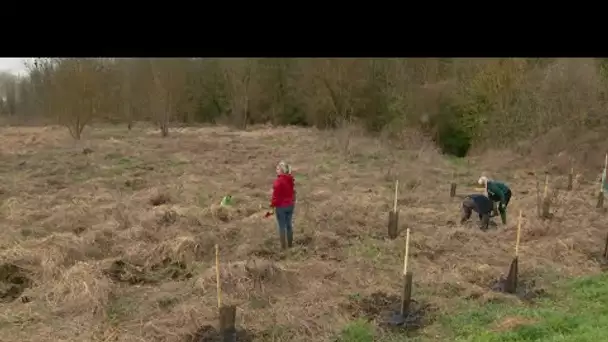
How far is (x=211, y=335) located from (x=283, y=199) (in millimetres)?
2672

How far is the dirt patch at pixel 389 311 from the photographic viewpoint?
552cm

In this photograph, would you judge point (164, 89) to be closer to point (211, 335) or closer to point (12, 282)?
point (12, 282)

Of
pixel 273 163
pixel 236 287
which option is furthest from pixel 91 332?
pixel 273 163

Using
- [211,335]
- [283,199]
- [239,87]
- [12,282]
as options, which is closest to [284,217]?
[283,199]

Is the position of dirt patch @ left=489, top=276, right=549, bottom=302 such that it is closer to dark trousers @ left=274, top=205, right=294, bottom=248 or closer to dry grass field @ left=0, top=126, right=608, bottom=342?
dry grass field @ left=0, top=126, right=608, bottom=342

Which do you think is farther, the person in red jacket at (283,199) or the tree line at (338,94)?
the tree line at (338,94)

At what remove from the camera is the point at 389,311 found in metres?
5.79

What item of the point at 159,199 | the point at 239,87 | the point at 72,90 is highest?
the point at 239,87

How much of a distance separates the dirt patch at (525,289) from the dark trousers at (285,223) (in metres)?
2.81

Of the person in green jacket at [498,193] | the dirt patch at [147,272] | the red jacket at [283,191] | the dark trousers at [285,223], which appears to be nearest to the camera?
the dirt patch at [147,272]

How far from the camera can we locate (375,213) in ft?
31.0

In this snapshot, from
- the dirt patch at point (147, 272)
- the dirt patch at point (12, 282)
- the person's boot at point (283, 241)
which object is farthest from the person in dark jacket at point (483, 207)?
the dirt patch at point (12, 282)

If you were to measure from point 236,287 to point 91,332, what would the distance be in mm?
1589

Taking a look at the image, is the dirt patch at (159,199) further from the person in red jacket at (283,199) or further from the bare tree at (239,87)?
the bare tree at (239,87)
